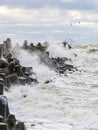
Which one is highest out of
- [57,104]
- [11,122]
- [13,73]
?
[13,73]

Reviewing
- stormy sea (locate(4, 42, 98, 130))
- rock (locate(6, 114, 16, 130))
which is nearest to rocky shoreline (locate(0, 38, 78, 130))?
rock (locate(6, 114, 16, 130))

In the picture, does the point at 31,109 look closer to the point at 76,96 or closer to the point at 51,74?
the point at 76,96

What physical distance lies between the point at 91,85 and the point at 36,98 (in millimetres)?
4673

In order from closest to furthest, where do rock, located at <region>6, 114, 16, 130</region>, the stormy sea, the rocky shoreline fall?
1. rock, located at <region>6, 114, 16, 130</region>
2. the rocky shoreline
3. the stormy sea

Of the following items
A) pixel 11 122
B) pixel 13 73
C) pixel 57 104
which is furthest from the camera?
pixel 13 73

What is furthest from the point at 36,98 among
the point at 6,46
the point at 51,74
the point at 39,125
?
the point at 6,46

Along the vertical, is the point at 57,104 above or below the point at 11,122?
below

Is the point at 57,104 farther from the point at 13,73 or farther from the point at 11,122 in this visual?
the point at 11,122

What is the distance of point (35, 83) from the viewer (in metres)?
17.0

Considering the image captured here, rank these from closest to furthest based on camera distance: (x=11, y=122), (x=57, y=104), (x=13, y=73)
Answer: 1. (x=11, y=122)
2. (x=57, y=104)
3. (x=13, y=73)

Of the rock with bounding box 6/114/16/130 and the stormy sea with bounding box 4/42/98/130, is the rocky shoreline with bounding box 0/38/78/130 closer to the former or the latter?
the rock with bounding box 6/114/16/130

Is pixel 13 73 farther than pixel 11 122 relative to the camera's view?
Yes

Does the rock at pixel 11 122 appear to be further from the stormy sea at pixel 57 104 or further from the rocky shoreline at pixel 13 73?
the stormy sea at pixel 57 104

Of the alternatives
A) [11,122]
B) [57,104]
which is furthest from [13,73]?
[11,122]
